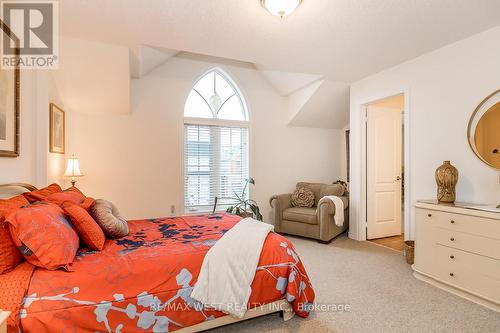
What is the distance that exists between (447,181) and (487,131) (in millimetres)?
600

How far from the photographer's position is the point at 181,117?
421cm

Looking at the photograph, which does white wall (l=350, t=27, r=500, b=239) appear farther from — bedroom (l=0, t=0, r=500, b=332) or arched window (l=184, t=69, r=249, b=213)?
arched window (l=184, t=69, r=249, b=213)

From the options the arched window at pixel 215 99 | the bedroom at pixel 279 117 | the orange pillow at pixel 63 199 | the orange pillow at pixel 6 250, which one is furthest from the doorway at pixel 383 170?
the orange pillow at pixel 6 250

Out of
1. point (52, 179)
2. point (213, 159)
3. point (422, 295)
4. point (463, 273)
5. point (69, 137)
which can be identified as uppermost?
point (69, 137)

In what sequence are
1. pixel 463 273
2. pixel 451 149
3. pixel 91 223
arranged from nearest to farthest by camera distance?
1. pixel 91 223
2. pixel 463 273
3. pixel 451 149

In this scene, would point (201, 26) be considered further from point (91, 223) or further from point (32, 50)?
point (91, 223)

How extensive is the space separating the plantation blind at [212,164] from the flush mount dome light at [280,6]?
2651 mm

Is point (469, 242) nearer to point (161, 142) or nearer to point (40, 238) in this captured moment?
point (40, 238)

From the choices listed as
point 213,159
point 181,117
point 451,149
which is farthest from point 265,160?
point 451,149

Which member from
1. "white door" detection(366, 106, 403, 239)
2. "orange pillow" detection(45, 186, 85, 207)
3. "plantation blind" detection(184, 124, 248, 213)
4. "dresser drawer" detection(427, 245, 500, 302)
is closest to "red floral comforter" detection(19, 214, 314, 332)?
"orange pillow" detection(45, 186, 85, 207)

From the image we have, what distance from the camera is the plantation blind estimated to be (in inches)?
172

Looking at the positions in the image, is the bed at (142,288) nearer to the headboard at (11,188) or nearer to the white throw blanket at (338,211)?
the headboard at (11,188)

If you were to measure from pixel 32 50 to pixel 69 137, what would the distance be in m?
1.52

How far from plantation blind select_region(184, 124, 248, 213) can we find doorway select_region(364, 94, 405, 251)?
2.11 m
